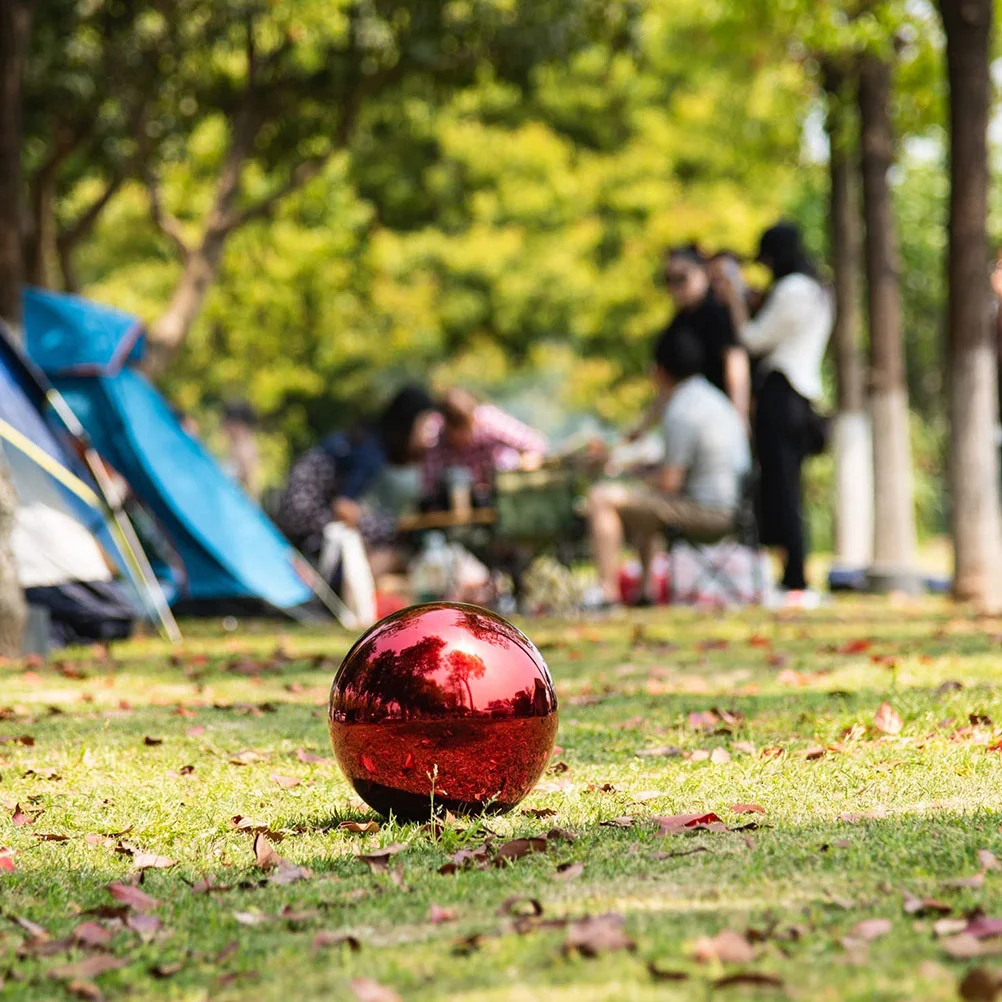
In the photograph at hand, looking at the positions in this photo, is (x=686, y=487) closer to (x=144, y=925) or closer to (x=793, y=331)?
(x=793, y=331)

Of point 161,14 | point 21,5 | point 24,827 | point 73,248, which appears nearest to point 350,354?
point 73,248

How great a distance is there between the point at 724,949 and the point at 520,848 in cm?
95

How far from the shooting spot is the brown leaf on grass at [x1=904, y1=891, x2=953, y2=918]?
2943mm

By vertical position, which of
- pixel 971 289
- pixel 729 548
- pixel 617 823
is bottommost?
pixel 729 548

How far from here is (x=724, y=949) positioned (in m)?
2.75

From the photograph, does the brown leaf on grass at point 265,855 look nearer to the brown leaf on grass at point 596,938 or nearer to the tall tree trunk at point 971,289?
the brown leaf on grass at point 596,938

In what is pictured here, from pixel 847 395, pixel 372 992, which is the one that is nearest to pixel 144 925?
pixel 372 992

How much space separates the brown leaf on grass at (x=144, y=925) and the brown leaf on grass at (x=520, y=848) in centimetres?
80

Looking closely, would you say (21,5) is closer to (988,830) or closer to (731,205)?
(988,830)

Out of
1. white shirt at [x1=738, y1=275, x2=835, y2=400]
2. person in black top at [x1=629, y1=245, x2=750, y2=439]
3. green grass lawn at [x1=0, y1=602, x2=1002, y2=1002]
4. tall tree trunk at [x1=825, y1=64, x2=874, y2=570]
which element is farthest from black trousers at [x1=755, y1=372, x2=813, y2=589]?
green grass lawn at [x1=0, y1=602, x2=1002, y2=1002]

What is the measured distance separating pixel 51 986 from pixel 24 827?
1.45 meters

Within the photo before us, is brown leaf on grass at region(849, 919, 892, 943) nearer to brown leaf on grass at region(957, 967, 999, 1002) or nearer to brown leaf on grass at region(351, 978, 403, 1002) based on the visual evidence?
brown leaf on grass at region(957, 967, 999, 1002)

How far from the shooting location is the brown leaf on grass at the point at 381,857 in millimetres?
3549

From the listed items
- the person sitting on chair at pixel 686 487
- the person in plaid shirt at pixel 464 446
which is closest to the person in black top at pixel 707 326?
the person sitting on chair at pixel 686 487
